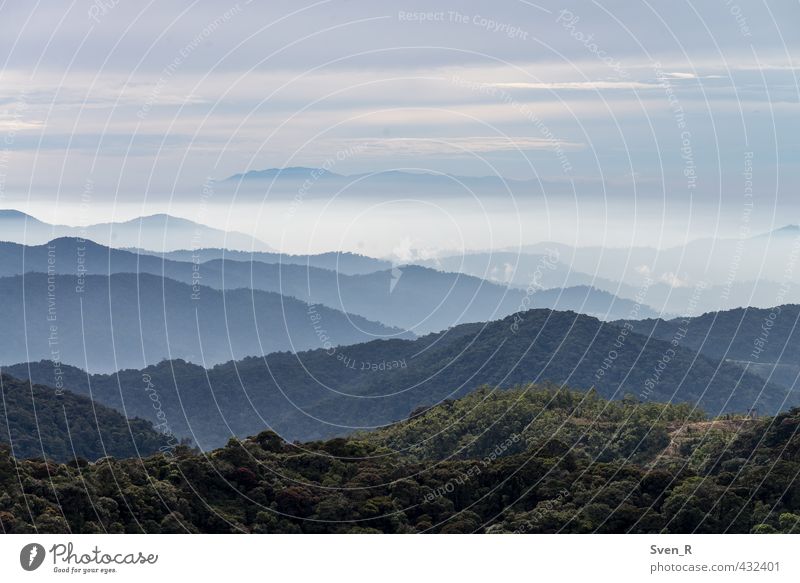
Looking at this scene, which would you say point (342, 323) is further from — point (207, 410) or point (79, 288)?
point (79, 288)

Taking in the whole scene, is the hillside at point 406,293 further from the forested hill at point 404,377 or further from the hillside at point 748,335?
the hillside at point 748,335

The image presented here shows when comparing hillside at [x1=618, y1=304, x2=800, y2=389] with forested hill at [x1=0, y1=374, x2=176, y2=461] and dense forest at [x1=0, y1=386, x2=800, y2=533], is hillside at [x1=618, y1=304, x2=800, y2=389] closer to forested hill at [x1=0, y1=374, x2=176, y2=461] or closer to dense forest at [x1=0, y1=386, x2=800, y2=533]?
forested hill at [x1=0, y1=374, x2=176, y2=461]

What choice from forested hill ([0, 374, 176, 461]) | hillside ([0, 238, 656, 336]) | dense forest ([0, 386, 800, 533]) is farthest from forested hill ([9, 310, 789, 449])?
dense forest ([0, 386, 800, 533])

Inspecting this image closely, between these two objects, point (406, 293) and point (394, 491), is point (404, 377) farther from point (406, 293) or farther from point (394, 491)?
point (394, 491)

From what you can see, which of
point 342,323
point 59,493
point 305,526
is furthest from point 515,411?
point 342,323

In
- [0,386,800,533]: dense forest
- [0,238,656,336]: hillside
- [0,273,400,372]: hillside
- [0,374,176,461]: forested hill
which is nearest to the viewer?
[0,386,800,533]: dense forest

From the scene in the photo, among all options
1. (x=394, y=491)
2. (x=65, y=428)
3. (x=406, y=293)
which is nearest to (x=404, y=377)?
(x=406, y=293)

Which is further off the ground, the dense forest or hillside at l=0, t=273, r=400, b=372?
hillside at l=0, t=273, r=400, b=372
